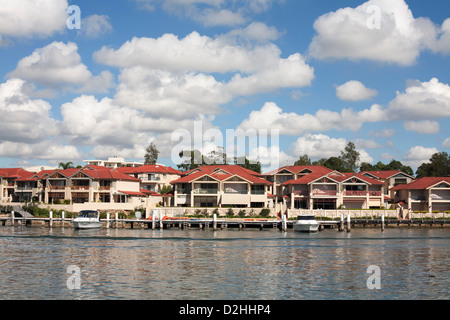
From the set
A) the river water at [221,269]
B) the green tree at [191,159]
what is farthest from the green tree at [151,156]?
the river water at [221,269]

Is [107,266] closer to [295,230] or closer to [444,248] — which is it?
[444,248]

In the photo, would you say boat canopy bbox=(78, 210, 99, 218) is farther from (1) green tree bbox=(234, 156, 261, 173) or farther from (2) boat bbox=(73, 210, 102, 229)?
(1) green tree bbox=(234, 156, 261, 173)

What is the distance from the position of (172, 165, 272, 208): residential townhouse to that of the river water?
32763mm

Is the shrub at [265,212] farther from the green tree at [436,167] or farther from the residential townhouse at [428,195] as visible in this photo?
the green tree at [436,167]

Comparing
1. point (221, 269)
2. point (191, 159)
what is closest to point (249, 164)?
point (191, 159)

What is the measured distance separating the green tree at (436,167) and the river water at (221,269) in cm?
8336

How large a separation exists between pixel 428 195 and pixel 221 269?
7166 cm

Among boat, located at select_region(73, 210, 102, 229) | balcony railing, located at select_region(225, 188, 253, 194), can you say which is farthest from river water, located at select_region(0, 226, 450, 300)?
balcony railing, located at select_region(225, 188, 253, 194)

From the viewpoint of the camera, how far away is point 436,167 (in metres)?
144

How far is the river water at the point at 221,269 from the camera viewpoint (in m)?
30.8

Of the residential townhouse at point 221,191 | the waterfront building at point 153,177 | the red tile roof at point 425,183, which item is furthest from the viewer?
the waterfront building at point 153,177

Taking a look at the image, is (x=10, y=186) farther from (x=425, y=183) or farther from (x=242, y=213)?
(x=425, y=183)

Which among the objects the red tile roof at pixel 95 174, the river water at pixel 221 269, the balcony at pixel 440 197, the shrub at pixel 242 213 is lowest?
the river water at pixel 221 269
